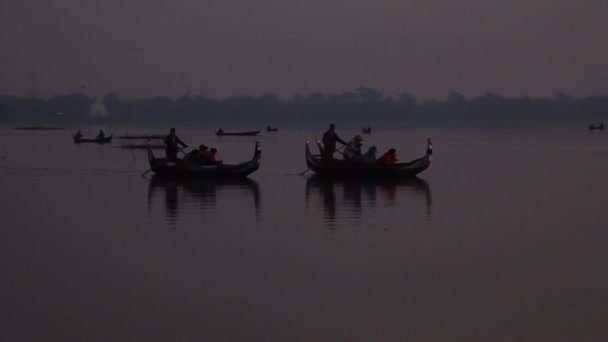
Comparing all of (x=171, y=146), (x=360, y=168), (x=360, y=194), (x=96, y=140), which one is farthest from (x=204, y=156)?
(x=96, y=140)

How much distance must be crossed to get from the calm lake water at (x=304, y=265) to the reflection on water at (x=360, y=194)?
8 cm

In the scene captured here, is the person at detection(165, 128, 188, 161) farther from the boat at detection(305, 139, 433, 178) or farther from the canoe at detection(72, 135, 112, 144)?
the canoe at detection(72, 135, 112, 144)

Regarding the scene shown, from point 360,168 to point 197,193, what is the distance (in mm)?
4434

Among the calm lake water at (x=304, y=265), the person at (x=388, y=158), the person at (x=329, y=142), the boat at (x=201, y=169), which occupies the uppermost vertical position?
the person at (x=329, y=142)

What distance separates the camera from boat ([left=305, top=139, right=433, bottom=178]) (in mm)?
20344

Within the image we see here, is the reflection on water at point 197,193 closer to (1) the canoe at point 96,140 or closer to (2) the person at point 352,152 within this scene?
Answer: (2) the person at point 352,152

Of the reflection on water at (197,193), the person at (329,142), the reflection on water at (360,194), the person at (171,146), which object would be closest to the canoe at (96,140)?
the reflection on water at (197,193)

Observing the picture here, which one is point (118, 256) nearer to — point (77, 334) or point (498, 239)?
point (77, 334)

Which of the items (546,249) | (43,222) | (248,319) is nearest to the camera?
(248,319)

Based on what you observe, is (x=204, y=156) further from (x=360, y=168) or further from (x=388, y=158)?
(x=388, y=158)

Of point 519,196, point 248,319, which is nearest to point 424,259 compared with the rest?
point 248,319

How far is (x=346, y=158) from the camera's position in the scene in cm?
2062

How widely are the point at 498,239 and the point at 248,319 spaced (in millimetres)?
4997

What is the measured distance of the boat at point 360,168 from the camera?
20344mm
